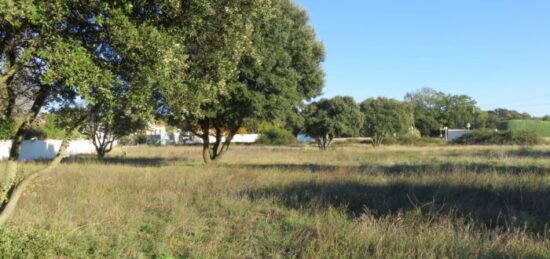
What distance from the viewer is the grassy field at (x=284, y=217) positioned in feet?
24.6

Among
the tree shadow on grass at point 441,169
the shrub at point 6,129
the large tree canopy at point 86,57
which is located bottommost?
the tree shadow on grass at point 441,169

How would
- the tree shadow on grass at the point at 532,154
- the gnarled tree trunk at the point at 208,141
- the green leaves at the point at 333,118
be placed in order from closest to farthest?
the gnarled tree trunk at the point at 208,141, the tree shadow on grass at the point at 532,154, the green leaves at the point at 333,118

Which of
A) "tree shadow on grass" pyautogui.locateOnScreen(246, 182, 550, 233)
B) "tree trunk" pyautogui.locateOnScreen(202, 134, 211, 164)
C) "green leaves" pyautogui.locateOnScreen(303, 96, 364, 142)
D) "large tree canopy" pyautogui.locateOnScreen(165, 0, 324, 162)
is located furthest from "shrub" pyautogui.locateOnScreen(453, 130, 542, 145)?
"tree shadow on grass" pyautogui.locateOnScreen(246, 182, 550, 233)

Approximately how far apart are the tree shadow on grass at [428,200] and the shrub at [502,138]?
186 ft

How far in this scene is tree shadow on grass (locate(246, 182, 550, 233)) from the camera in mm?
10500

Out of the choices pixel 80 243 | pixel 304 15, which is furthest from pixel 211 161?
pixel 80 243

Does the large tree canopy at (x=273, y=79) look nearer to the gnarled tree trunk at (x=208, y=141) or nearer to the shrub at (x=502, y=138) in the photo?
the gnarled tree trunk at (x=208, y=141)

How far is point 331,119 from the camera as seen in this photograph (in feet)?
198

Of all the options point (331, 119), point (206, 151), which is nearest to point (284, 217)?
point (206, 151)

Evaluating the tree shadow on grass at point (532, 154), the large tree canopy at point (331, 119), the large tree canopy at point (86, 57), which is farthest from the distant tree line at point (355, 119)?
the large tree canopy at point (86, 57)

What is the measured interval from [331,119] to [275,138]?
957 inches

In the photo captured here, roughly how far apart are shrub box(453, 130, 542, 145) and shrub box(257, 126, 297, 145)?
86.5 ft

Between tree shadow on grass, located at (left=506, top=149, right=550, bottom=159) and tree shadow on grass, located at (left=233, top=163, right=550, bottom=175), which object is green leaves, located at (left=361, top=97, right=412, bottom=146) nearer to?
tree shadow on grass, located at (left=506, top=149, right=550, bottom=159)

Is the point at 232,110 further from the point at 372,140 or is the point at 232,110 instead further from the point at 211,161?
the point at 372,140
